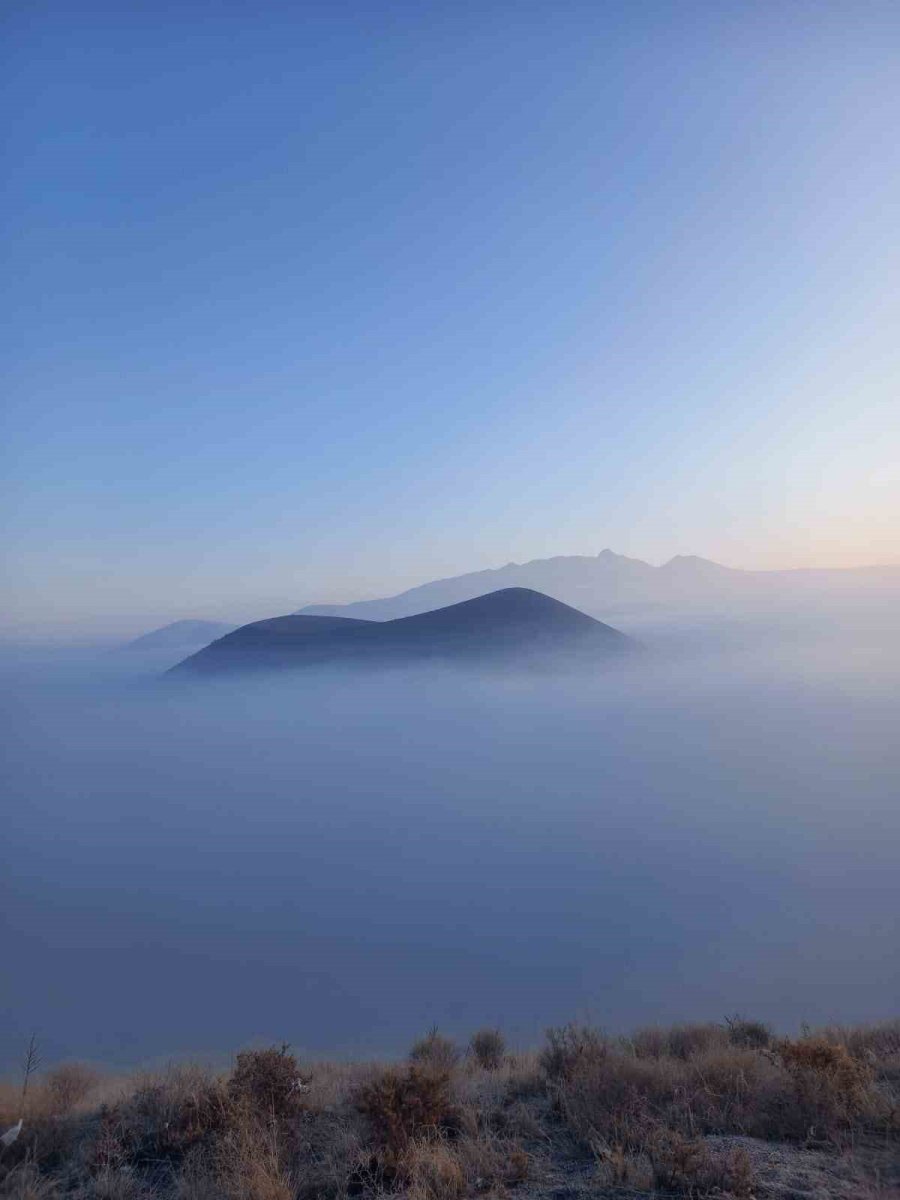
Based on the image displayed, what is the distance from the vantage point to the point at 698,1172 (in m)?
5.14

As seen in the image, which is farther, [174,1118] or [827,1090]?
[174,1118]

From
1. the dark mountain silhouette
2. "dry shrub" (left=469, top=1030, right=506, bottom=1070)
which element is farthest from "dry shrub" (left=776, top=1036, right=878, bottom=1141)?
the dark mountain silhouette

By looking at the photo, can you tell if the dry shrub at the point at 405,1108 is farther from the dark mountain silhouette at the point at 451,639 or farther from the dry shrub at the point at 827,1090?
the dark mountain silhouette at the point at 451,639

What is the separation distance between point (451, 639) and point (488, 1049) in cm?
9775

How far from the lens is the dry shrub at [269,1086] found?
671cm

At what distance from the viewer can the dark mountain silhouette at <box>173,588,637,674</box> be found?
10444 cm

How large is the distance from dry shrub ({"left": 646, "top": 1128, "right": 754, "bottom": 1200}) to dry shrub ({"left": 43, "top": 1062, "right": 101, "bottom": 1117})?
5239mm

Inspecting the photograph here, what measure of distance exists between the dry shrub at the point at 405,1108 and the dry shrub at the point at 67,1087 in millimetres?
3056

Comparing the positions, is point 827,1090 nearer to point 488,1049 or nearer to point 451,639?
point 488,1049

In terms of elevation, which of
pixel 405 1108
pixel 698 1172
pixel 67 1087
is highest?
pixel 698 1172

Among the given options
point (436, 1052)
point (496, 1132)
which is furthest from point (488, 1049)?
point (496, 1132)

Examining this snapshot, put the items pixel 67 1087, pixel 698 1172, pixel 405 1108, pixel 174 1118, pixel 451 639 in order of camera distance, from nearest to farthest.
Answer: pixel 698 1172 < pixel 405 1108 < pixel 174 1118 < pixel 67 1087 < pixel 451 639

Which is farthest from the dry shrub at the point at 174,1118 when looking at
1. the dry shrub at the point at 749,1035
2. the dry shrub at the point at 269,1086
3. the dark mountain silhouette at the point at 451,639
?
the dark mountain silhouette at the point at 451,639

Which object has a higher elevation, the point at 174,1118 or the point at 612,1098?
the point at 174,1118
